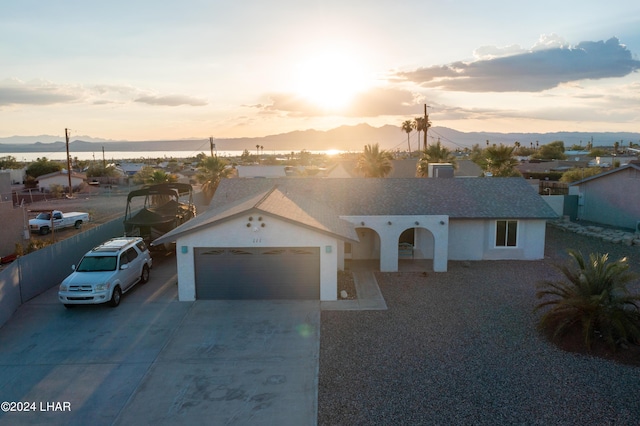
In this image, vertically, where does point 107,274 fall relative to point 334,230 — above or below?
below

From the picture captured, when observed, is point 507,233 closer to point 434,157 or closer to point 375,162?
point 375,162

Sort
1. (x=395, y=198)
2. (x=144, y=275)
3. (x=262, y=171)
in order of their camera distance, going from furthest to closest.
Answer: (x=262, y=171), (x=395, y=198), (x=144, y=275)

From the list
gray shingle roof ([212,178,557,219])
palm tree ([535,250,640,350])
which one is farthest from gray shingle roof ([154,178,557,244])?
palm tree ([535,250,640,350])

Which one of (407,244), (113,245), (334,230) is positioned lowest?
(407,244)

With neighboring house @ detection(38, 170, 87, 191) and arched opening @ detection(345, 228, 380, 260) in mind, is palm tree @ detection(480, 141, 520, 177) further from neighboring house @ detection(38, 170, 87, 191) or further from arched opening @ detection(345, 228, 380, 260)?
neighboring house @ detection(38, 170, 87, 191)

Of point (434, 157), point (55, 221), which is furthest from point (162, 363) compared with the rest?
point (434, 157)

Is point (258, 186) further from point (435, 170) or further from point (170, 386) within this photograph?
point (170, 386)
